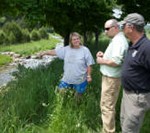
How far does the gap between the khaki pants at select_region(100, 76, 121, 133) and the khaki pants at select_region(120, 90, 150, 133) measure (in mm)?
982

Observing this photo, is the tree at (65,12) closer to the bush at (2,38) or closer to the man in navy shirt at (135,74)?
the man in navy shirt at (135,74)

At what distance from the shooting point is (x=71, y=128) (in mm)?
6418

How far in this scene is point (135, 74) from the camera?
4996 mm

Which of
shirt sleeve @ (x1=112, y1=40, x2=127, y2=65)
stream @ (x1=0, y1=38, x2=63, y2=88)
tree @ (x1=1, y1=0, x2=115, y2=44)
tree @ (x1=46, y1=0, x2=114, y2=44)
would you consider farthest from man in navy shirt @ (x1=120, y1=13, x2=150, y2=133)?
stream @ (x1=0, y1=38, x2=63, y2=88)

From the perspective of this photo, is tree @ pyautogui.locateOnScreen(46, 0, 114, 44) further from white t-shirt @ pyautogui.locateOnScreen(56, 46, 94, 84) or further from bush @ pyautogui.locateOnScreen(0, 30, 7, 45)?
bush @ pyautogui.locateOnScreen(0, 30, 7, 45)

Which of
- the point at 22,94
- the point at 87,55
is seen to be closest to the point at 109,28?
the point at 87,55

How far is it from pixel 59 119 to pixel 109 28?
1.60m

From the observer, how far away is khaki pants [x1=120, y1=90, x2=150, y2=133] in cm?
507

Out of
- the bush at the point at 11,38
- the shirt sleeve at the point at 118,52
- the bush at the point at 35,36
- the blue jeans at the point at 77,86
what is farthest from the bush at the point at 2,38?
the shirt sleeve at the point at 118,52

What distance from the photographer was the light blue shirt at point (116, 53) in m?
5.96

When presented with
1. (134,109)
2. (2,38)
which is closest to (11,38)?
(2,38)

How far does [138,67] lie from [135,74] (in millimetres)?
95

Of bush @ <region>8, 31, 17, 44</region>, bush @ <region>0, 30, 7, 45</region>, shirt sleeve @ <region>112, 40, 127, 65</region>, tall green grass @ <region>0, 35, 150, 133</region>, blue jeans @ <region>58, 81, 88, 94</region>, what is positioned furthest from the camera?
bush @ <region>8, 31, 17, 44</region>

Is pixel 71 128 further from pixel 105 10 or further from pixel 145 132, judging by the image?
pixel 105 10
